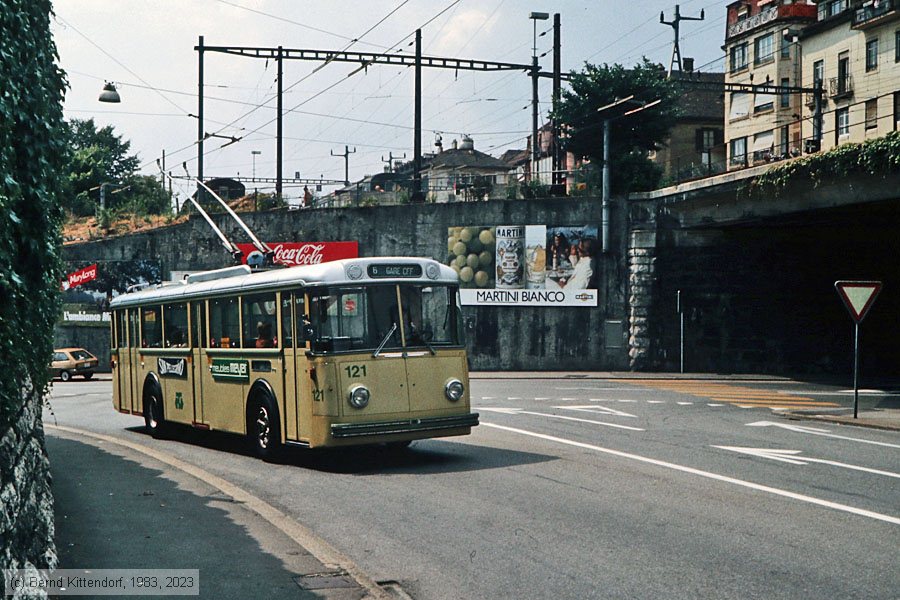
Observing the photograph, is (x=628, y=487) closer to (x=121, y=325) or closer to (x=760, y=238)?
(x=121, y=325)

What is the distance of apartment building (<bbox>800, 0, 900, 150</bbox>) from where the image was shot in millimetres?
59000

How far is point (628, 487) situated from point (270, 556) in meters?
5.10

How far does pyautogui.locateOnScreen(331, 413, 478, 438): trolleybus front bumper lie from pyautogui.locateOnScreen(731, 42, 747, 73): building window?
6675 centimetres

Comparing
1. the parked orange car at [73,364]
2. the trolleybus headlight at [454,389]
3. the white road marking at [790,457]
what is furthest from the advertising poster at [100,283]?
the white road marking at [790,457]

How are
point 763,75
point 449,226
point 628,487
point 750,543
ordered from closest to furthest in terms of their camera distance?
1. point 750,543
2. point 628,487
3. point 449,226
4. point 763,75

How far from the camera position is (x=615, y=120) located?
44.1 m

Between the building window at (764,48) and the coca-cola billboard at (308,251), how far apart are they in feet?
131

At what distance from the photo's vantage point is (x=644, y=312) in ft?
133

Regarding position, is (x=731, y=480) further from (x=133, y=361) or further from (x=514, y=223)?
(x=514, y=223)

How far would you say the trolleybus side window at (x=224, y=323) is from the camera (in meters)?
16.4

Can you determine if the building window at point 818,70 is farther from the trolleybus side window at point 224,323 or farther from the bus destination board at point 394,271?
the bus destination board at point 394,271

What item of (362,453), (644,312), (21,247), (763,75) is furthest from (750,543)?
(763,75)

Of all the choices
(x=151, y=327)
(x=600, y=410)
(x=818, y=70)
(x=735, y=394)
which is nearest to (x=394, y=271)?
(x=151, y=327)

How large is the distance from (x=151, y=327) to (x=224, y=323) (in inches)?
154
